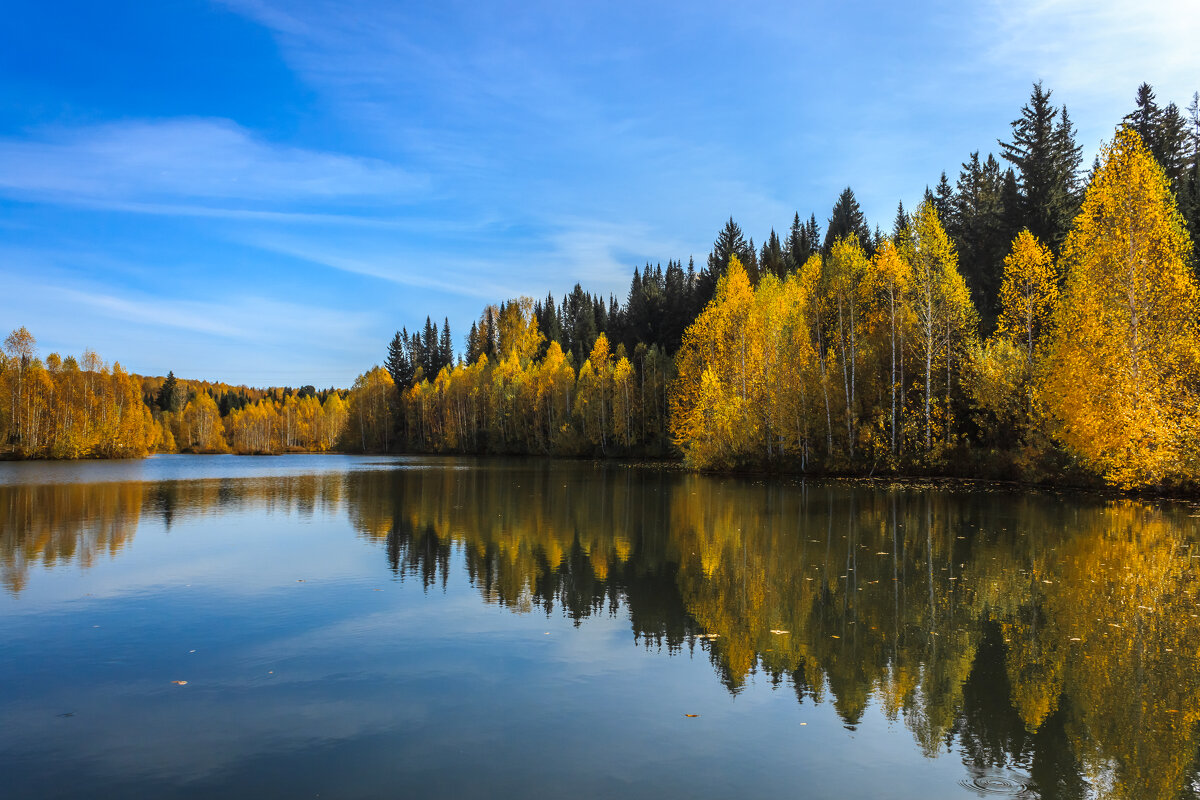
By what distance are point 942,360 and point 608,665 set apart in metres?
36.8

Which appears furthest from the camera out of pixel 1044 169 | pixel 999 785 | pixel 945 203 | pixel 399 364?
pixel 399 364

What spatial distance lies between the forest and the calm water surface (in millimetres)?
12640

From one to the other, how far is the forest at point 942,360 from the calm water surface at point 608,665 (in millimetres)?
12640

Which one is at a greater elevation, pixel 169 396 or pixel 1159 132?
pixel 1159 132

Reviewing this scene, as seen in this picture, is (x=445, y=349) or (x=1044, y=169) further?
(x=445, y=349)

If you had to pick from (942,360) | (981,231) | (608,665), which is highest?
(981,231)

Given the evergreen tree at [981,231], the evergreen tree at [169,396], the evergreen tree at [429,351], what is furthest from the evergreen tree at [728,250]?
the evergreen tree at [169,396]

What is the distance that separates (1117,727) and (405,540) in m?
16.8

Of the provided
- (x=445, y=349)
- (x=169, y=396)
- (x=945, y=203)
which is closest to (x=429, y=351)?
(x=445, y=349)

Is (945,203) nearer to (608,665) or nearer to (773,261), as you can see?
(773,261)

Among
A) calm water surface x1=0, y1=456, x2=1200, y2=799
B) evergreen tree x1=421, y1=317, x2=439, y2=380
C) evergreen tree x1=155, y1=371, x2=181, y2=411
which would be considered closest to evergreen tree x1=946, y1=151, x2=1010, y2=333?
calm water surface x1=0, y1=456, x2=1200, y2=799

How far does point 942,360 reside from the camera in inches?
1577

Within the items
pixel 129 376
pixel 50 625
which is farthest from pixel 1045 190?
pixel 129 376

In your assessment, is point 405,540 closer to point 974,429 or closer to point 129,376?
point 974,429
